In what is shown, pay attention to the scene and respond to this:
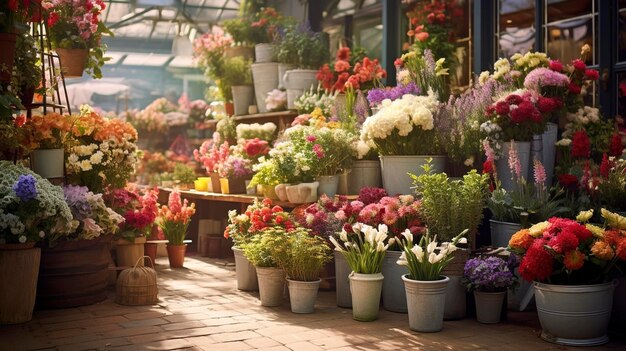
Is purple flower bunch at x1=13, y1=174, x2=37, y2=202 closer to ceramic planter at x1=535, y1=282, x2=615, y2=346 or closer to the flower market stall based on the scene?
the flower market stall

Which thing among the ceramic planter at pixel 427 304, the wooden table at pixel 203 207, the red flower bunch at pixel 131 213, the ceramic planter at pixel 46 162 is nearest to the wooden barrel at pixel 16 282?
the ceramic planter at pixel 46 162

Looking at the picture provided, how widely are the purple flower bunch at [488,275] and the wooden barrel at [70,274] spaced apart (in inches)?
112

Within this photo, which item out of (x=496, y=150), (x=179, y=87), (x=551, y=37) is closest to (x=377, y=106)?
(x=496, y=150)

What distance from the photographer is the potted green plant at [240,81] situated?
980 cm

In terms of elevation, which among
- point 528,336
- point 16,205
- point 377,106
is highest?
point 377,106

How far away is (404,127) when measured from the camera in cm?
645

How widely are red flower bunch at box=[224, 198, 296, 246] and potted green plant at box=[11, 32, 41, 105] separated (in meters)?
1.88

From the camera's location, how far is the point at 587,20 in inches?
285

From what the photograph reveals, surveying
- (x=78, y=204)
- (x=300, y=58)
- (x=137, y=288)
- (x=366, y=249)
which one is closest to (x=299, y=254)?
(x=366, y=249)

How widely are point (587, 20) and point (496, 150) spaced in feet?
6.04

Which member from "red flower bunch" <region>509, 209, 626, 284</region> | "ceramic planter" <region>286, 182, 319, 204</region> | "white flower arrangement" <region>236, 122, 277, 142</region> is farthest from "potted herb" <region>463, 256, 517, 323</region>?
"white flower arrangement" <region>236, 122, 277, 142</region>

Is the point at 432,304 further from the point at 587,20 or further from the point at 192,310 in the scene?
the point at 587,20

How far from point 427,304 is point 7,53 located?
334 cm

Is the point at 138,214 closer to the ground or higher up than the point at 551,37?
closer to the ground
